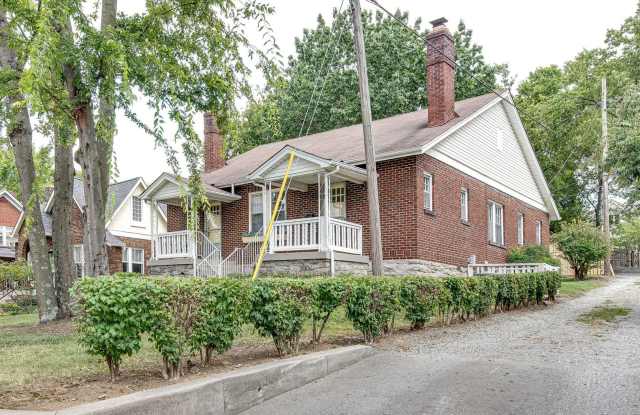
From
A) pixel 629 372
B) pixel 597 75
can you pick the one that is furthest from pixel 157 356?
pixel 597 75

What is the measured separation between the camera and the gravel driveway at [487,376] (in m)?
5.69

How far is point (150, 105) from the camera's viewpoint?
8.59m

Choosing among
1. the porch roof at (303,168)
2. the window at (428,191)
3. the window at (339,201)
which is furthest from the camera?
the window at (339,201)

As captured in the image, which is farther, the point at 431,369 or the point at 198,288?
the point at 431,369

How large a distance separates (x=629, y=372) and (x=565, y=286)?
46.3 feet

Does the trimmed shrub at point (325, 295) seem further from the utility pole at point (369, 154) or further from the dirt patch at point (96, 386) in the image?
the utility pole at point (369, 154)

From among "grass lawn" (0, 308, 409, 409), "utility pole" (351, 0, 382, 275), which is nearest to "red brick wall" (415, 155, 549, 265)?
"utility pole" (351, 0, 382, 275)

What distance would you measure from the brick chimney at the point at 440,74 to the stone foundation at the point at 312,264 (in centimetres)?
558

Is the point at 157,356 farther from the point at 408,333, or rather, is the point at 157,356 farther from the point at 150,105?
the point at 408,333

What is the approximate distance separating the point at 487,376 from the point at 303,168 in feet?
36.2

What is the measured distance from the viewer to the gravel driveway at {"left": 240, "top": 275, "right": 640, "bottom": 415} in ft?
18.7

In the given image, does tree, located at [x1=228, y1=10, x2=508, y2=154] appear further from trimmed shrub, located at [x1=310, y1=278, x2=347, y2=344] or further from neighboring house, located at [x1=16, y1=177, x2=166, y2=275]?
trimmed shrub, located at [x1=310, y1=278, x2=347, y2=344]

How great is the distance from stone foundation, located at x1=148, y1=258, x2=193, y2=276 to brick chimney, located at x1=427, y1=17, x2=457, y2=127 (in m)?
9.50

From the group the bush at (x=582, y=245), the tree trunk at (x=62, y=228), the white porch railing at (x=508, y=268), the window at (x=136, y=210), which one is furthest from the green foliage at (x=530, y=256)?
the window at (x=136, y=210)
